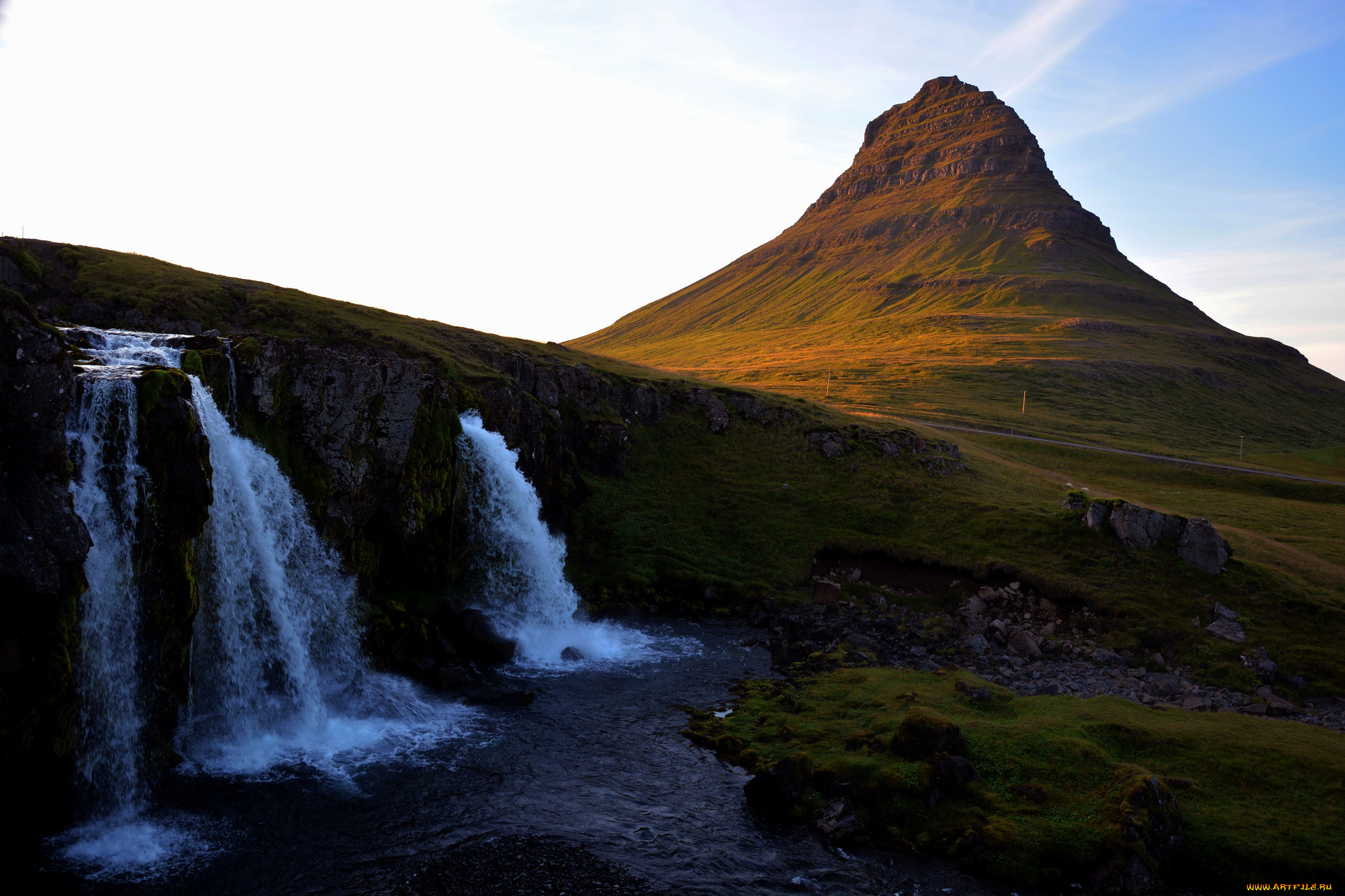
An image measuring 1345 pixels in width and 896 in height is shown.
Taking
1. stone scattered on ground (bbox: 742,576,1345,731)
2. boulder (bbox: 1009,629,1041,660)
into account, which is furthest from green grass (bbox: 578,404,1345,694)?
Answer: boulder (bbox: 1009,629,1041,660)

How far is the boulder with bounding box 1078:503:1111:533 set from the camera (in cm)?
4466

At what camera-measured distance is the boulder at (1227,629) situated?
3591 cm

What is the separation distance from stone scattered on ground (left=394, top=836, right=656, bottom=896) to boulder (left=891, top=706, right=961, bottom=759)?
10.1 m

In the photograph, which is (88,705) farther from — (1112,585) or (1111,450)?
(1111,450)

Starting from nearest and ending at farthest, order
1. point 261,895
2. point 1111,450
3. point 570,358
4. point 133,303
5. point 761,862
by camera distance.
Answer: point 261,895, point 761,862, point 133,303, point 570,358, point 1111,450

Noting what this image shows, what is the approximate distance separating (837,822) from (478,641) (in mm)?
18009

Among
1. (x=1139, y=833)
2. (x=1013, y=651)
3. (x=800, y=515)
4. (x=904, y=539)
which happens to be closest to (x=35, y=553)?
(x=1139, y=833)

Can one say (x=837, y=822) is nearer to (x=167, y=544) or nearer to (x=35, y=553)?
(x=167, y=544)

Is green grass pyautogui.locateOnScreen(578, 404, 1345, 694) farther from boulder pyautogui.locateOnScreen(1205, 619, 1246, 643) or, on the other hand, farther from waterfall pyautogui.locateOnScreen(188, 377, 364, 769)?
waterfall pyautogui.locateOnScreen(188, 377, 364, 769)

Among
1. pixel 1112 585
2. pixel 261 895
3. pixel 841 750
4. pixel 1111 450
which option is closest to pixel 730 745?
pixel 841 750

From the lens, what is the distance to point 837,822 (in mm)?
21203

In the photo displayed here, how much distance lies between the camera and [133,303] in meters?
38.2

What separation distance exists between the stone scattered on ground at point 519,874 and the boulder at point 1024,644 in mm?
25637

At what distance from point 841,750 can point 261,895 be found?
56.2 feet
